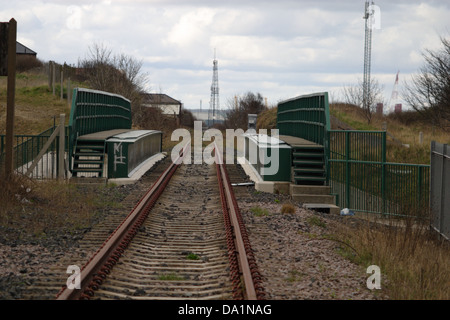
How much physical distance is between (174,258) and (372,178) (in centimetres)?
924

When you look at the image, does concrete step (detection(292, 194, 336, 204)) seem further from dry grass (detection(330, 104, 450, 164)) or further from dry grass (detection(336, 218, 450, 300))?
dry grass (detection(330, 104, 450, 164))

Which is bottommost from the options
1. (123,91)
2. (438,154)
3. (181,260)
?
(181,260)

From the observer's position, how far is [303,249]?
9.91m

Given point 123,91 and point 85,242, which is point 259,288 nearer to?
point 85,242

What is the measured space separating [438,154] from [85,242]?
797 centimetres

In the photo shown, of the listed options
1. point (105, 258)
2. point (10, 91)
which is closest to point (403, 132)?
point (10, 91)

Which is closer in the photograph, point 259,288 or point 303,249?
point 259,288

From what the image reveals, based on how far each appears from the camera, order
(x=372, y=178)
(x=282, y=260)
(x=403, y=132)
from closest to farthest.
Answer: (x=282, y=260)
(x=372, y=178)
(x=403, y=132)

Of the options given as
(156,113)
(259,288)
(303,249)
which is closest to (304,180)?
(303,249)

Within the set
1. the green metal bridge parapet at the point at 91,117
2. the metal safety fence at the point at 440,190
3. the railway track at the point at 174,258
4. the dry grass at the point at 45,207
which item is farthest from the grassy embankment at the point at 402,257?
the green metal bridge parapet at the point at 91,117

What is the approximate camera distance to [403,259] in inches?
355

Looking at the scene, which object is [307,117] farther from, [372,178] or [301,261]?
[301,261]
